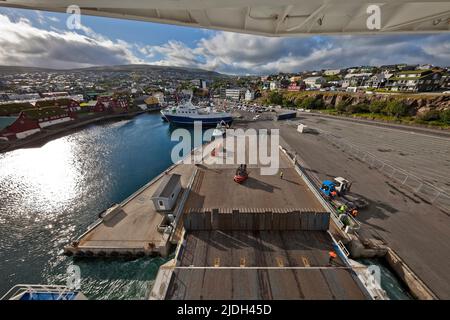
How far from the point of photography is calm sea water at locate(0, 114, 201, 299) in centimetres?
1205

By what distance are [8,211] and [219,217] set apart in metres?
23.4

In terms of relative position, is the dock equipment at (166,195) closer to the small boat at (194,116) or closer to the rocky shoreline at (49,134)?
the small boat at (194,116)

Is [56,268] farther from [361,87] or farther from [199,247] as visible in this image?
[361,87]

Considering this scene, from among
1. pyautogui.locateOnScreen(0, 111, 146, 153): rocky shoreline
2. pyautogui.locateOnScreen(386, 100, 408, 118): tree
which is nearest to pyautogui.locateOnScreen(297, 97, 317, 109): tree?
pyautogui.locateOnScreen(386, 100, 408, 118): tree

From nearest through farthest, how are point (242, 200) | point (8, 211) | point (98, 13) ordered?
point (98, 13)
point (242, 200)
point (8, 211)

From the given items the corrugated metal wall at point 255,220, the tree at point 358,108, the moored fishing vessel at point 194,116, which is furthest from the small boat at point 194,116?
the corrugated metal wall at point 255,220

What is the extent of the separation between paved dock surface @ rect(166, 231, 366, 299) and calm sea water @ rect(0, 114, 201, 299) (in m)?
Result: 3.62

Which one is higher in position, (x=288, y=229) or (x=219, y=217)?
(x=219, y=217)

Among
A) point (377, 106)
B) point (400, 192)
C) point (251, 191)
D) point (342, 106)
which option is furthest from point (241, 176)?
point (342, 106)

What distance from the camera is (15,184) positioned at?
2422cm

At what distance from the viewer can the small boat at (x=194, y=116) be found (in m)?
54.8

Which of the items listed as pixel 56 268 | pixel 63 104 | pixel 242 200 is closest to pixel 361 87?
pixel 242 200

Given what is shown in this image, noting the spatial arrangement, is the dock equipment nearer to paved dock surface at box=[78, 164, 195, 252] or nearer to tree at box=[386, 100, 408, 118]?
paved dock surface at box=[78, 164, 195, 252]

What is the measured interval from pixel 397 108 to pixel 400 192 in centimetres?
4588
